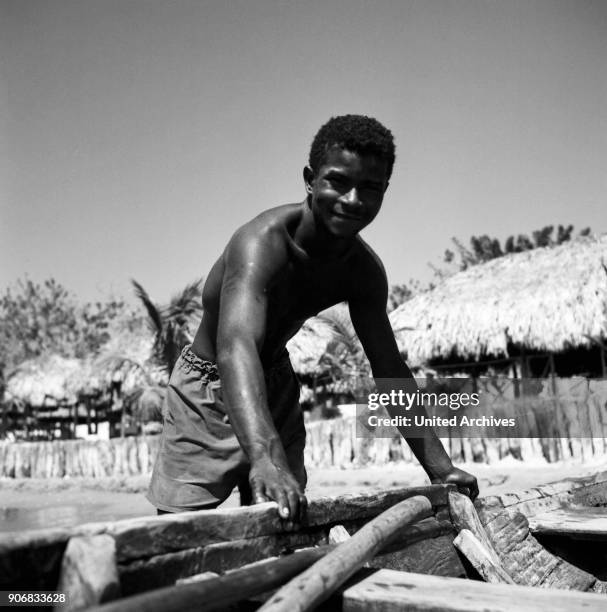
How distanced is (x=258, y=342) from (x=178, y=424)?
72 centimetres

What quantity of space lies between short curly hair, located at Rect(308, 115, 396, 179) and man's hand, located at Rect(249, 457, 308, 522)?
3.04 feet

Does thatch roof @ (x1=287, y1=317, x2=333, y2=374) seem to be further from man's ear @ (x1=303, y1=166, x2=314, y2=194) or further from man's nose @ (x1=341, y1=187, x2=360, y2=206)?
man's nose @ (x1=341, y1=187, x2=360, y2=206)

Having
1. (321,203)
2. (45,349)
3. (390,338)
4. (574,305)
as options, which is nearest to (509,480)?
(574,305)

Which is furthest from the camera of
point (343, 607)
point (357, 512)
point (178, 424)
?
point (178, 424)

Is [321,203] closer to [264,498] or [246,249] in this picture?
[246,249]

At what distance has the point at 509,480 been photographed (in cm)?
894

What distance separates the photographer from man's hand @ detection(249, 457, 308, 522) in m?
1.29

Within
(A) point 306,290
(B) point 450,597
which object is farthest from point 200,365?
(B) point 450,597

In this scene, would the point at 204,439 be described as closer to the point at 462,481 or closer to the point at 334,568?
the point at 462,481

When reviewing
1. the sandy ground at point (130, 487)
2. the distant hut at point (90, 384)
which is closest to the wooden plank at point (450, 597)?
the sandy ground at point (130, 487)

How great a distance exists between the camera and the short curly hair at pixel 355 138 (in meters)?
1.86

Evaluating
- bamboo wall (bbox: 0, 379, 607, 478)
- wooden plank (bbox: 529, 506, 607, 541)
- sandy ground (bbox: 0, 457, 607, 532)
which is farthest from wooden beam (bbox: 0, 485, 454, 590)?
bamboo wall (bbox: 0, 379, 607, 478)

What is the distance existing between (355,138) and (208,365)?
0.97 metres

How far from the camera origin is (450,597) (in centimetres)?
104
